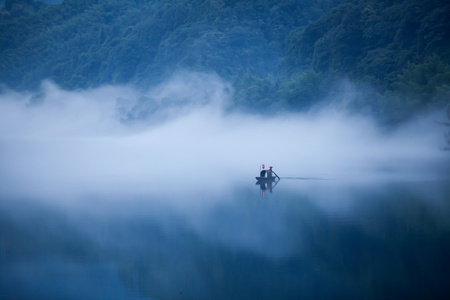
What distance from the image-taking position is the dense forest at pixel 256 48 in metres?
40.1

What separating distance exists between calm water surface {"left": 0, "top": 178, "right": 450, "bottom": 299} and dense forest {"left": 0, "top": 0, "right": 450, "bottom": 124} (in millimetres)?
21108

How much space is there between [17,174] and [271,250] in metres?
17.1

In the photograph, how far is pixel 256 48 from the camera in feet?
235

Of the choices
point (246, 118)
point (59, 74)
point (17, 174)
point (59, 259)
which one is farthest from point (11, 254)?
point (59, 74)

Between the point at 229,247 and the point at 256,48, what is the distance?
62719 mm

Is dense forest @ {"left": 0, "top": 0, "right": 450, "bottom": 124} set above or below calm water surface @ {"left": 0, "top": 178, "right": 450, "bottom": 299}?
above

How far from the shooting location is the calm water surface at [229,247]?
879 centimetres

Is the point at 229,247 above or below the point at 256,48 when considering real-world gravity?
below

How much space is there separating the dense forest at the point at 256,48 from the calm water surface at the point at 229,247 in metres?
21.1

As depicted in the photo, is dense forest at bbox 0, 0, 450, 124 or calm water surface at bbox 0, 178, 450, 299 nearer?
calm water surface at bbox 0, 178, 450, 299

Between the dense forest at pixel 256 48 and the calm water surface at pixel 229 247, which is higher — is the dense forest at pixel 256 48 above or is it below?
above

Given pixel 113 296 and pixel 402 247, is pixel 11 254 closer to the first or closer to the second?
pixel 113 296

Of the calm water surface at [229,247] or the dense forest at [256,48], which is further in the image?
the dense forest at [256,48]

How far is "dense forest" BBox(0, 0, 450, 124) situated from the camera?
4006cm
